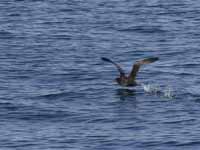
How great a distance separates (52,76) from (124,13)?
60.7 ft

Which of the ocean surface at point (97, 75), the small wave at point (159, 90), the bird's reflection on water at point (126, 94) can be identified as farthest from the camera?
the small wave at point (159, 90)

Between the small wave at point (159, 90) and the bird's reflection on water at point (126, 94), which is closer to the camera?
the bird's reflection on water at point (126, 94)

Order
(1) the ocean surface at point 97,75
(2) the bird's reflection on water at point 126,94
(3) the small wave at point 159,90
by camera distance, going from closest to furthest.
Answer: (1) the ocean surface at point 97,75
(2) the bird's reflection on water at point 126,94
(3) the small wave at point 159,90

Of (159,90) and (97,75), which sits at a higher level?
(159,90)

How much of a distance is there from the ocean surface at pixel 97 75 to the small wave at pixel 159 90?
5 cm

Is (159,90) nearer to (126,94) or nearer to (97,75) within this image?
(126,94)

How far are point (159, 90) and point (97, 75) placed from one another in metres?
4.43

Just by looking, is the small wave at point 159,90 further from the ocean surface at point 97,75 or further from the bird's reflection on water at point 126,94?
the bird's reflection on water at point 126,94

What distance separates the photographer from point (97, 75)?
5506 centimetres

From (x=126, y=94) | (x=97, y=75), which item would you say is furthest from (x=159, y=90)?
(x=97, y=75)

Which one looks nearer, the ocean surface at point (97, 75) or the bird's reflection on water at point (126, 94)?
the ocean surface at point (97, 75)

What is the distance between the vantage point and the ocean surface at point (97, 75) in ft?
145

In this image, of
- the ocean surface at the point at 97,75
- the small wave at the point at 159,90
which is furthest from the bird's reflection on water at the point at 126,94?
the small wave at the point at 159,90

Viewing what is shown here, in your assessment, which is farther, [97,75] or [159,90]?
[97,75]
